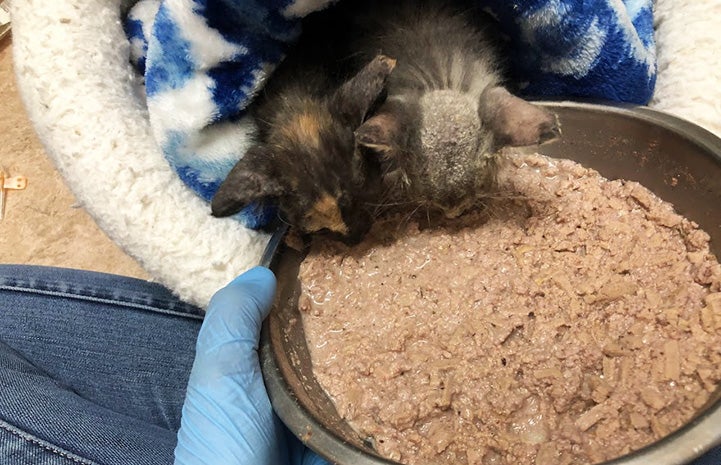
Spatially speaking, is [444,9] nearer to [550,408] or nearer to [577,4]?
[577,4]

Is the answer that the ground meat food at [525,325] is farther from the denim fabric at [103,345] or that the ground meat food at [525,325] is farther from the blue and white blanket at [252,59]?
the denim fabric at [103,345]

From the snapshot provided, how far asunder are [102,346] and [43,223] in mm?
1155

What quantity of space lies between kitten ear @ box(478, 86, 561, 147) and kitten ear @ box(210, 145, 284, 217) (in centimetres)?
42

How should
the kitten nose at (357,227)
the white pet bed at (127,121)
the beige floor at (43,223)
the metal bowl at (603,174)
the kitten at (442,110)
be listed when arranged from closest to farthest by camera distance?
the metal bowl at (603,174), the kitten at (442,110), the kitten nose at (357,227), the white pet bed at (127,121), the beige floor at (43,223)

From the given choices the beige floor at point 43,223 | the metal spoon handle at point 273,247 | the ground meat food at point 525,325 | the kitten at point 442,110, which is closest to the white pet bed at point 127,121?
the metal spoon handle at point 273,247

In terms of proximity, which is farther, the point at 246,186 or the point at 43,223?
the point at 43,223

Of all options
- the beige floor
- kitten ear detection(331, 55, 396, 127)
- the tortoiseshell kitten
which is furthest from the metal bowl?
the beige floor

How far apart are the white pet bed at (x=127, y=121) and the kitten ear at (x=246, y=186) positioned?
25cm

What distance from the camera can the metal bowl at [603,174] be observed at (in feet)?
3.14

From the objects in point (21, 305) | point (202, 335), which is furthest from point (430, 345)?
point (21, 305)

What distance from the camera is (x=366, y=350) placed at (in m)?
1.11

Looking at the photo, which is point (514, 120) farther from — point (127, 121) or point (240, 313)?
point (127, 121)

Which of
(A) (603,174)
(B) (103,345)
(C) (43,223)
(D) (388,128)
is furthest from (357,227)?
(C) (43,223)

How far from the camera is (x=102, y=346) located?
1434mm
